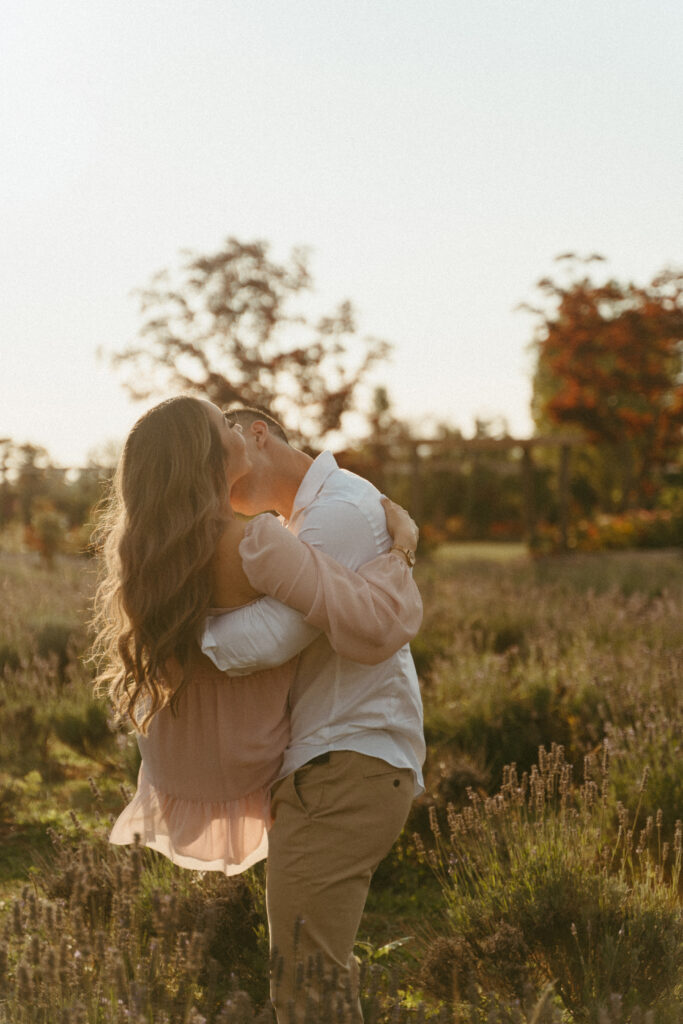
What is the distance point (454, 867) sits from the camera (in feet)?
10.7

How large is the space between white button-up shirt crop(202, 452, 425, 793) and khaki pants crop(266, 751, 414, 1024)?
0.15ft

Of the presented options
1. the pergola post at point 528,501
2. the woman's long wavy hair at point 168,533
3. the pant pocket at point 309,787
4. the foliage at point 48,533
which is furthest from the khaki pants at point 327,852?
the pergola post at point 528,501

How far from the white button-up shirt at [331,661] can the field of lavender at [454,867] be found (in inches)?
18.3

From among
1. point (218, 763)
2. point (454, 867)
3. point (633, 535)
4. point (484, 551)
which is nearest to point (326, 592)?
point (218, 763)

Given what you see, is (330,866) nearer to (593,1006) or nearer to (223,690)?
(223,690)

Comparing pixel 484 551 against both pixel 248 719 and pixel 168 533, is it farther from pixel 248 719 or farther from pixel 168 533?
pixel 168 533

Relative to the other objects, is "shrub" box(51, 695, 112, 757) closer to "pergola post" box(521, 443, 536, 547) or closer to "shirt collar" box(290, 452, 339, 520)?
"shirt collar" box(290, 452, 339, 520)

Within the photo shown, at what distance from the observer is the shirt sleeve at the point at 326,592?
205 cm

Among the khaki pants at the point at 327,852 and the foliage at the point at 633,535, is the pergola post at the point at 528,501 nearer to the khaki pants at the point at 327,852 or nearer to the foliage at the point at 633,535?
the foliage at the point at 633,535

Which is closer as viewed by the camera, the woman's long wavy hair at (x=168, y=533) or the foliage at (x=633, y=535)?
the woman's long wavy hair at (x=168, y=533)

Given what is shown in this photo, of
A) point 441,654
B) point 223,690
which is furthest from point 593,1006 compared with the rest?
point 441,654

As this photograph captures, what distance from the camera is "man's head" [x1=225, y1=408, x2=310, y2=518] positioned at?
252 centimetres

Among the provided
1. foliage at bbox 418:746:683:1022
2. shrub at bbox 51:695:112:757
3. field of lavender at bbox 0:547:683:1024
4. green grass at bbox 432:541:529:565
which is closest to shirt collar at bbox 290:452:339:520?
field of lavender at bbox 0:547:683:1024

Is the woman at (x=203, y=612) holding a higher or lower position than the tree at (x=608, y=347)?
lower
